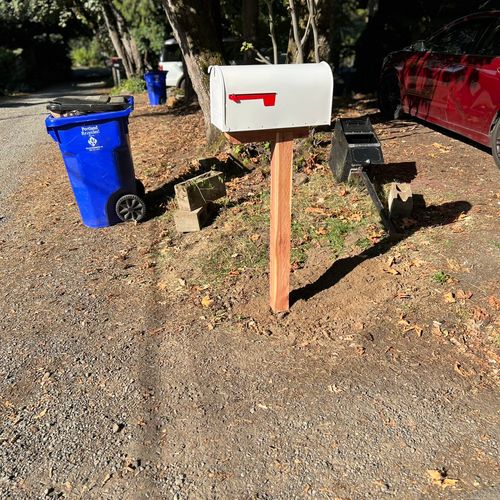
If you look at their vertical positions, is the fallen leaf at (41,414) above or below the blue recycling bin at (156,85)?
above

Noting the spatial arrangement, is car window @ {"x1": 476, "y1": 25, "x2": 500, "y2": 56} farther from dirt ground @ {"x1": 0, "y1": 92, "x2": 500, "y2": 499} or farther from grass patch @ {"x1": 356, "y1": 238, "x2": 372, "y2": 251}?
grass patch @ {"x1": 356, "y1": 238, "x2": 372, "y2": 251}

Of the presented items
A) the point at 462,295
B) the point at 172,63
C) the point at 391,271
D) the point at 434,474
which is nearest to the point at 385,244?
the point at 391,271

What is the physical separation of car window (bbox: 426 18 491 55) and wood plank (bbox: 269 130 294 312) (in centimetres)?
423

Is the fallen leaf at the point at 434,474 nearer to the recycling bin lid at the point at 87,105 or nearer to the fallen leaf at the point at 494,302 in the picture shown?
the fallen leaf at the point at 494,302

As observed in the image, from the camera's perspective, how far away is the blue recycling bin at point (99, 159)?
15.8ft

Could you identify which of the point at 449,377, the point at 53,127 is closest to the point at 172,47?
the point at 53,127

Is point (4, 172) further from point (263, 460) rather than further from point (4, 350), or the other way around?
point (263, 460)

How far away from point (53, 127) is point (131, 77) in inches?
680

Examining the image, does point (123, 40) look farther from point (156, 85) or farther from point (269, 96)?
point (269, 96)

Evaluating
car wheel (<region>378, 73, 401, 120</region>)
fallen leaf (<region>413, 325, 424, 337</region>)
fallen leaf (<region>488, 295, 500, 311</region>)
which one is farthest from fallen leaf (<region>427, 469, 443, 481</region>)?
car wheel (<region>378, 73, 401, 120</region>)

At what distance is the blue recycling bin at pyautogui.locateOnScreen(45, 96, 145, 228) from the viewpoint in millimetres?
4801

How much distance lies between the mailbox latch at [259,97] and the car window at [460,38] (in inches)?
171

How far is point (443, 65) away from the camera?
20.4ft

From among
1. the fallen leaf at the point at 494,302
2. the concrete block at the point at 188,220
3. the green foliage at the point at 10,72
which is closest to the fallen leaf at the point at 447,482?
the fallen leaf at the point at 494,302
